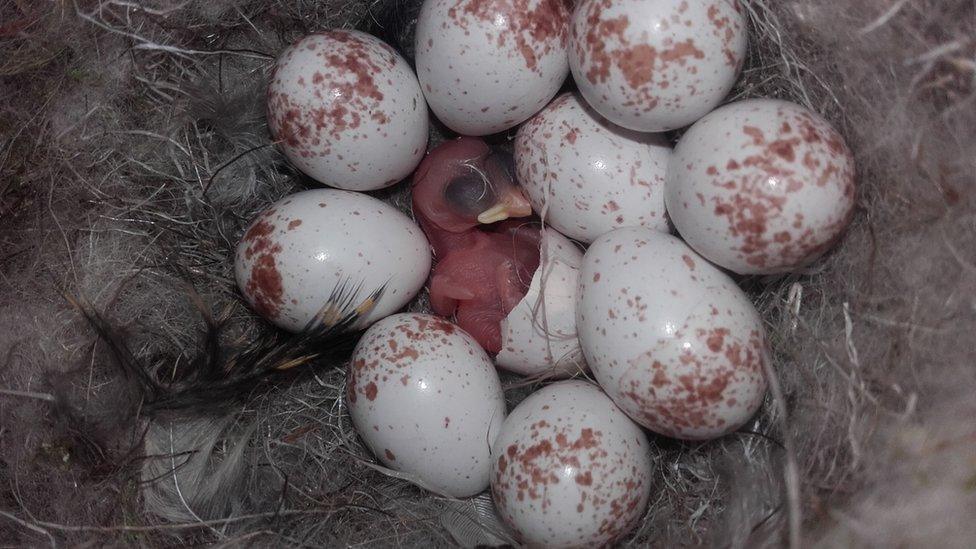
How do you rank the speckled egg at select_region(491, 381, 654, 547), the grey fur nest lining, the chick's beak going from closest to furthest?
the grey fur nest lining, the speckled egg at select_region(491, 381, 654, 547), the chick's beak

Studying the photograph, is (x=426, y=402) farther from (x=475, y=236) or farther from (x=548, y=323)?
(x=475, y=236)

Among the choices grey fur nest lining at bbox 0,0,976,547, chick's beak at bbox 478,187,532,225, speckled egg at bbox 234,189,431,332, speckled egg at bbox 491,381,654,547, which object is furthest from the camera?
chick's beak at bbox 478,187,532,225

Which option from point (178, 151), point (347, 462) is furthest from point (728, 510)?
point (178, 151)

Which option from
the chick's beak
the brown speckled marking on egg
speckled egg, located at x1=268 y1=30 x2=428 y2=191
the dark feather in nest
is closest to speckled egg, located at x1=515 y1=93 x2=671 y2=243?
the chick's beak

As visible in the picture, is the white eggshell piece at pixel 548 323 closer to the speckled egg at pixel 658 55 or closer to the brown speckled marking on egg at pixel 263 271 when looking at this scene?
the speckled egg at pixel 658 55

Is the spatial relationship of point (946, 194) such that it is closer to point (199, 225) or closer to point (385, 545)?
point (385, 545)

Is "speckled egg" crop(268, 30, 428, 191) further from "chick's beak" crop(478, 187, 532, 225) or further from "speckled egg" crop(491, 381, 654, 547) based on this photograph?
"speckled egg" crop(491, 381, 654, 547)

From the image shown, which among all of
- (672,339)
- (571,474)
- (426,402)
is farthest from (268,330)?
(672,339)
